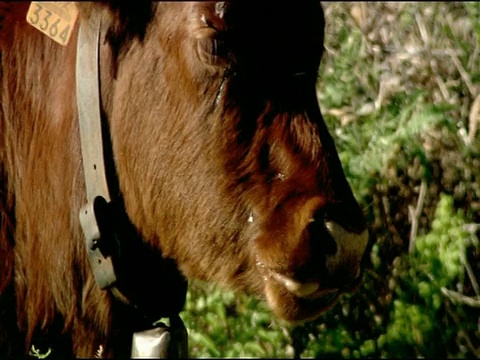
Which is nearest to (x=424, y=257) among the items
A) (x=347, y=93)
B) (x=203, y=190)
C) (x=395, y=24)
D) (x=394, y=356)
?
(x=394, y=356)

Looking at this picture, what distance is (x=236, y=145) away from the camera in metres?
2.92

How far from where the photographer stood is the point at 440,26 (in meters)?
4.70

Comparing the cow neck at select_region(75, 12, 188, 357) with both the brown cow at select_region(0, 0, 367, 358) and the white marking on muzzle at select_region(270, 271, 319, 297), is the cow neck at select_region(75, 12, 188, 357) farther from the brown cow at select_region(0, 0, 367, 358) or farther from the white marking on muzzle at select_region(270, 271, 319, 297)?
the white marking on muzzle at select_region(270, 271, 319, 297)

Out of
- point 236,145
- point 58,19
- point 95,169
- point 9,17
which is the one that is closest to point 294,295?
point 236,145

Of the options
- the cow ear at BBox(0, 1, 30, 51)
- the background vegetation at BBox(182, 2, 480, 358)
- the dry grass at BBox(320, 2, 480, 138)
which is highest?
the cow ear at BBox(0, 1, 30, 51)

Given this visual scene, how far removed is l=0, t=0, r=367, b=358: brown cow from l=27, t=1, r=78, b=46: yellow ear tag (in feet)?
0.22

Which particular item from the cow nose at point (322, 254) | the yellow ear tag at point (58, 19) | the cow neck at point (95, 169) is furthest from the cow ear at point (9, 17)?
the cow nose at point (322, 254)

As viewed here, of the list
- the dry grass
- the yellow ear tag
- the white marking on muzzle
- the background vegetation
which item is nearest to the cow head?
the white marking on muzzle

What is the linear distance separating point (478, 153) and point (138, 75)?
6.14 feet

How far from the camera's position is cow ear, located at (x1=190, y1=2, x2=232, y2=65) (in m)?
2.79

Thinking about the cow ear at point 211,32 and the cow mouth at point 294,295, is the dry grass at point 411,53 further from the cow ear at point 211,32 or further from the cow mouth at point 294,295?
the cow ear at point 211,32

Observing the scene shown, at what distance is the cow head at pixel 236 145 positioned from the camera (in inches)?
111

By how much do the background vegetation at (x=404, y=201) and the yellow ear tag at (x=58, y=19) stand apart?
61.6 inches

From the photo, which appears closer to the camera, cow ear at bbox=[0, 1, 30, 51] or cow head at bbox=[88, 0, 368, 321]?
cow head at bbox=[88, 0, 368, 321]
